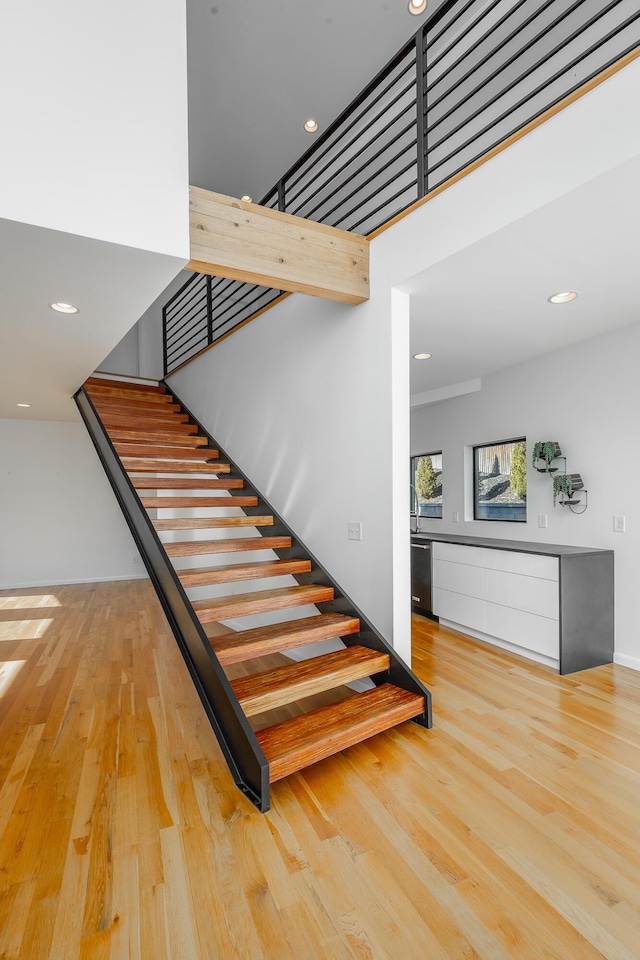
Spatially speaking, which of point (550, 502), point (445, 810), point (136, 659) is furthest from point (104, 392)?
point (445, 810)

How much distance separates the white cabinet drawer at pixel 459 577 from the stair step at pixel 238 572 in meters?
1.50

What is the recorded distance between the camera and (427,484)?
6246 mm

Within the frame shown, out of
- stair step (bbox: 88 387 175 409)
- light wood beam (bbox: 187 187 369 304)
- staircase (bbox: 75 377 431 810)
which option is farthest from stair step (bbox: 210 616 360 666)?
stair step (bbox: 88 387 175 409)

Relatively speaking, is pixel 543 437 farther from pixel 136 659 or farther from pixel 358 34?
pixel 136 659

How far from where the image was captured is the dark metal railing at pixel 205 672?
2061mm

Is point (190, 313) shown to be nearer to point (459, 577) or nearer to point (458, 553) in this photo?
point (458, 553)

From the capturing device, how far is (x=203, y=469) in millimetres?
4516

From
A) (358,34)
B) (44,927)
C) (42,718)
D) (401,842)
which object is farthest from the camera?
(358,34)

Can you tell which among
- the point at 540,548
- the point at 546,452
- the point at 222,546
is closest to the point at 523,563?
the point at 540,548

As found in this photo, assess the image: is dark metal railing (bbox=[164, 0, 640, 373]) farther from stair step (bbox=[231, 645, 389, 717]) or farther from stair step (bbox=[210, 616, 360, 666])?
stair step (bbox=[231, 645, 389, 717])

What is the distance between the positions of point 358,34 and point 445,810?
5.22 m

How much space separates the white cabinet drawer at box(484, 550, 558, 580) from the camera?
11.4ft

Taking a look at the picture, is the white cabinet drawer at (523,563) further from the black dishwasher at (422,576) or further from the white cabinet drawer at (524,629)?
the black dishwasher at (422,576)

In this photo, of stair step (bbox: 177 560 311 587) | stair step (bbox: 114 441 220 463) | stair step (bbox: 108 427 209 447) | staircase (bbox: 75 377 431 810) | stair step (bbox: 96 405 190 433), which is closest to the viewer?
staircase (bbox: 75 377 431 810)
